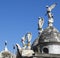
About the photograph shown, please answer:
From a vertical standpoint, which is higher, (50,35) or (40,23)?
(40,23)

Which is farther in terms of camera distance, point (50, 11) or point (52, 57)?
point (50, 11)

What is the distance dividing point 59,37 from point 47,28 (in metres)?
2.46

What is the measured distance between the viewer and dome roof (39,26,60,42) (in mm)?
43062

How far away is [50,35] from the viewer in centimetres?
4344

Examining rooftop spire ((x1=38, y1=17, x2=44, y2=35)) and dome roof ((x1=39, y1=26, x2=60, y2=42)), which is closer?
dome roof ((x1=39, y1=26, x2=60, y2=42))

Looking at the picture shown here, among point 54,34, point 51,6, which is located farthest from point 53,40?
point 51,6

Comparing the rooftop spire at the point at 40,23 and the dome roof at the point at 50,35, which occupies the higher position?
the rooftop spire at the point at 40,23

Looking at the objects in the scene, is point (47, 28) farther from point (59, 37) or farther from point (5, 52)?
point (5, 52)

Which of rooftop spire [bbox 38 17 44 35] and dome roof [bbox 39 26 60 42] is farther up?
rooftop spire [bbox 38 17 44 35]

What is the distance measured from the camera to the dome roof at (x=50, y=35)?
43062mm

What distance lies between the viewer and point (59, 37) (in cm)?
4344

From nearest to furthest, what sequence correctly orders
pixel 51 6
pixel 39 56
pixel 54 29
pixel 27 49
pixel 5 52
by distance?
pixel 39 56
pixel 27 49
pixel 54 29
pixel 51 6
pixel 5 52

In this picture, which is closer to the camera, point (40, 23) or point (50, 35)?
point (50, 35)

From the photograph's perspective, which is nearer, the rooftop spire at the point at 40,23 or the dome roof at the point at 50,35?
the dome roof at the point at 50,35
